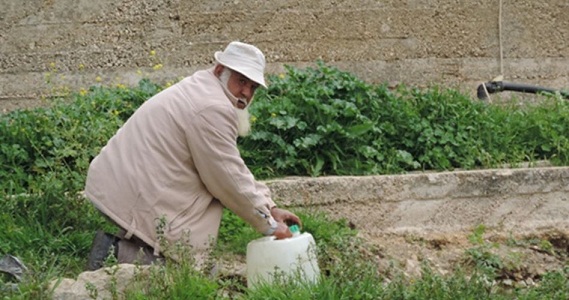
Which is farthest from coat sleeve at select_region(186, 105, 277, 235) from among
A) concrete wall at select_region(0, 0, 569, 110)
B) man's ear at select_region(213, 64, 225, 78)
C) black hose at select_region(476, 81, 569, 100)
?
black hose at select_region(476, 81, 569, 100)

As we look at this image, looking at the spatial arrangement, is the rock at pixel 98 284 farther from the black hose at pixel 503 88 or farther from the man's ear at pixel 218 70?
the black hose at pixel 503 88

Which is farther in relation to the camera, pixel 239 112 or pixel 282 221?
pixel 282 221

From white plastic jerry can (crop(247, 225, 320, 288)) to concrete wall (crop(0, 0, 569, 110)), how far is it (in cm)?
370

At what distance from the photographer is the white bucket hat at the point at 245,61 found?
17.4 ft

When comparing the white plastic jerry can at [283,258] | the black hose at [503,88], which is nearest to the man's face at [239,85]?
the white plastic jerry can at [283,258]

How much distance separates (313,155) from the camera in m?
7.05

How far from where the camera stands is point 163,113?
537 centimetres

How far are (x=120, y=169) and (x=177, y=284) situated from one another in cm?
92

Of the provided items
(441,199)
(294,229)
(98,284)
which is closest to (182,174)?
(294,229)

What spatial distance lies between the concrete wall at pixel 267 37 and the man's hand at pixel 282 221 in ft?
11.0

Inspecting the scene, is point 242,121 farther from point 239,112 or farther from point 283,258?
point 283,258

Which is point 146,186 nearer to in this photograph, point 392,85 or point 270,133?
point 270,133

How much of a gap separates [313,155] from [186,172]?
186 centimetres

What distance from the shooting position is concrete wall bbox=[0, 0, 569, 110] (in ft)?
28.9
